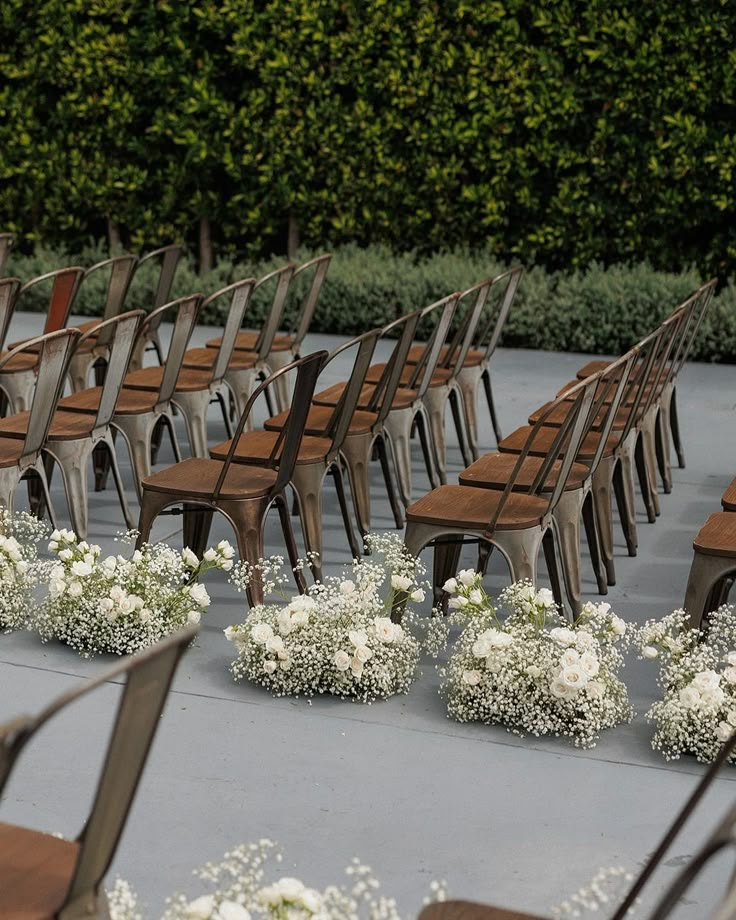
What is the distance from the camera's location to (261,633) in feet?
12.6

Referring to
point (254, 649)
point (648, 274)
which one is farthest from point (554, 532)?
point (648, 274)

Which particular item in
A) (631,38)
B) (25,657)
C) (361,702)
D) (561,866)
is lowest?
(25,657)

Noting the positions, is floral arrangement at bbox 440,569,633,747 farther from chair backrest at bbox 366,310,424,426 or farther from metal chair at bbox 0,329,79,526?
metal chair at bbox 0,329,79,526

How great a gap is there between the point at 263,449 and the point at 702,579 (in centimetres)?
177

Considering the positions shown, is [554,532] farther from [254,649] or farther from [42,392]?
[42,392]

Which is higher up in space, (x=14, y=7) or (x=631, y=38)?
(x=631, y=38)

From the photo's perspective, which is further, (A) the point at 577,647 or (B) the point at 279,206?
(B) the point at 279,206

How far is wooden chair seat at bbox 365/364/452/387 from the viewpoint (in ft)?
20.3

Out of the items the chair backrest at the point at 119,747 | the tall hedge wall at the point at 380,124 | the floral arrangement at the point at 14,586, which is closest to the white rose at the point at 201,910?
the chair backrest at the point at 119,747

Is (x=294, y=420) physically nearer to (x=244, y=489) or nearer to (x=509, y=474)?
(x=244, y=489)

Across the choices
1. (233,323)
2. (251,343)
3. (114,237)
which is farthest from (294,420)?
(114,237)

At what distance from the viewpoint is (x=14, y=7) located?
11.7 m

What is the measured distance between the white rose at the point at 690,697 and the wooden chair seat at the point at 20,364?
3.76 meters

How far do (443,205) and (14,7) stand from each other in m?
4.17
